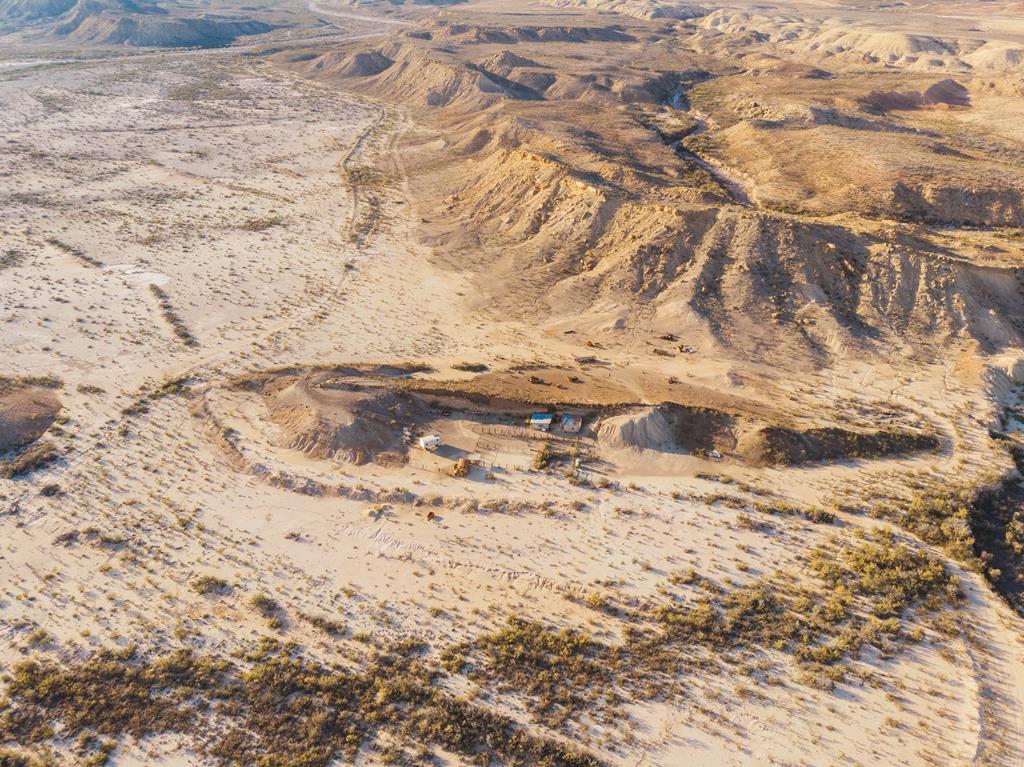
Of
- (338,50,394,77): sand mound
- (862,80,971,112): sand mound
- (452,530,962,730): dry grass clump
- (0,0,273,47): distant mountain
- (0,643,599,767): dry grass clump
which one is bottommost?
(0,643,599,767): dry grass clump

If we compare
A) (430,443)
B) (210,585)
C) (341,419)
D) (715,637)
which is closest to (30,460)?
(210,585)

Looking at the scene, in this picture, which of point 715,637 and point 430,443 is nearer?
point 715,637

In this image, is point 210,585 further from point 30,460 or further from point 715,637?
point 715,637

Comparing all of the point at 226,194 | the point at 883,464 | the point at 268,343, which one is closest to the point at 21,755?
the point at 268,343

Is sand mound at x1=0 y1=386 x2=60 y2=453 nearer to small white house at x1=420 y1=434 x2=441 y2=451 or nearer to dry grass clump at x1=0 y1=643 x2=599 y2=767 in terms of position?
dry grass clump at x1=0 y1=643 x2=599 y2=767

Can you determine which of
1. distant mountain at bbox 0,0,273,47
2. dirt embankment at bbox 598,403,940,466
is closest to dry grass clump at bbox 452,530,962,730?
dirt embankment at bbox 598,403,940,466

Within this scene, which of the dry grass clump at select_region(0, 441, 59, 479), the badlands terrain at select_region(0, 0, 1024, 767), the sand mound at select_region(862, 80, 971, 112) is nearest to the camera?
the badlands terrain at select_region(0, 0, 1024, 767)

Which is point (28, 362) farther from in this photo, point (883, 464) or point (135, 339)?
point (883, 464)

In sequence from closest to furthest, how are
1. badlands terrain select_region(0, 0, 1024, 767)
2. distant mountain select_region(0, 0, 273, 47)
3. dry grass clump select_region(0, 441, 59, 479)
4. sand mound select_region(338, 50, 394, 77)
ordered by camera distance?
badlands terrain select_region(0, 0, 1024, 767) → dry grass clump select_region(0, 441, 59, 479) → sand mound select_region(338, 50, 394, 77) → distant mountain select_region(0, 0, 273, 47)
